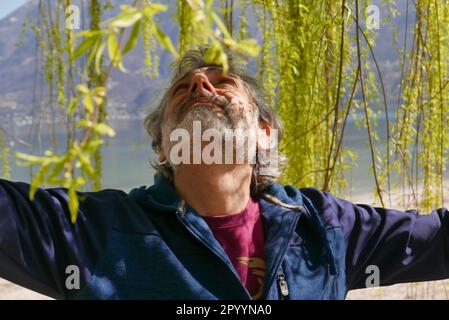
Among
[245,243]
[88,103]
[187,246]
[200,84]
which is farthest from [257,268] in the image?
[88,103]

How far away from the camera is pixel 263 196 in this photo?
1.51 metres

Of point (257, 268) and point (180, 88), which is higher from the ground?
point (180, 88)

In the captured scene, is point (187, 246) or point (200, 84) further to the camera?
point (200, 84)

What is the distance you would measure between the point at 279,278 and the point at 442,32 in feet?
3.79

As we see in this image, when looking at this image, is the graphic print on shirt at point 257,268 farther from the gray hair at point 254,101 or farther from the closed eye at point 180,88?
the closed eye at point 180,88

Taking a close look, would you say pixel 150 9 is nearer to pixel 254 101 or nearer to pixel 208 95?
pixel 208 95

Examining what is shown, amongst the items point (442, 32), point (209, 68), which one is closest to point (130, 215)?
point (209, 68)

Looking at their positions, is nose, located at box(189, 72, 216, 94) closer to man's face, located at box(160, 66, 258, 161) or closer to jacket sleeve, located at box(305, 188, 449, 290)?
man's face, located at box(160, 66, 258, 161)

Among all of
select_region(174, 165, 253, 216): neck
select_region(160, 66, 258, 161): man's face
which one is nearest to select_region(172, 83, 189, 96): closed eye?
select_region(160, 66, 258, 161): man's face

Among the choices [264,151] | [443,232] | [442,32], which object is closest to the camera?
[443,232]

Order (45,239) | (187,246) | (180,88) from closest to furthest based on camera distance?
(45,239) → (187,246) → (180,88)

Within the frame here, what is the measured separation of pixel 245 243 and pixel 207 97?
0.36 metres

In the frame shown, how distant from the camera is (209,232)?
1.32 metres
